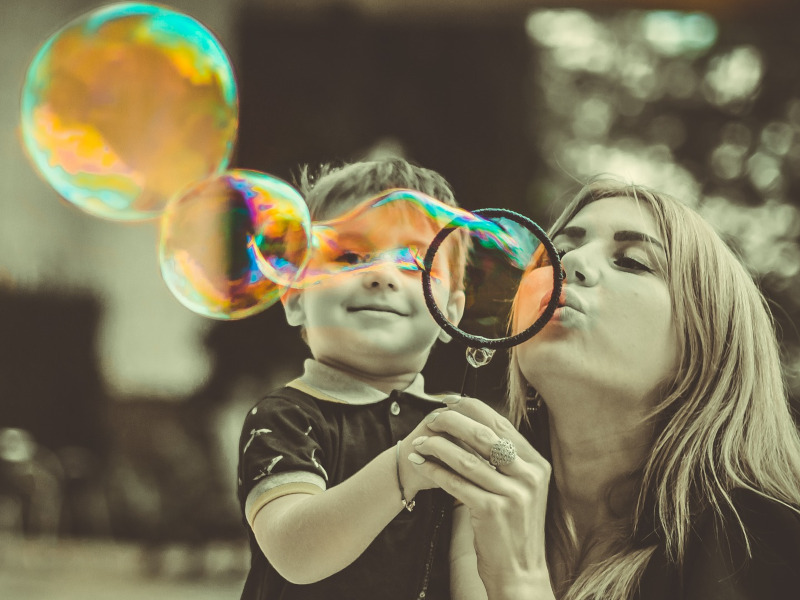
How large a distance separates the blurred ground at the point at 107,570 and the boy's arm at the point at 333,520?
533mm

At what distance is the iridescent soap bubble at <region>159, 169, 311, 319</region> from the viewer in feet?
3.01

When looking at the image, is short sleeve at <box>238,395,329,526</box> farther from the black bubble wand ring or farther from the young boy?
the black bubble wand ring

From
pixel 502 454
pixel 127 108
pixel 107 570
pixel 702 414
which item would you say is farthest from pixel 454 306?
pixel 107 570

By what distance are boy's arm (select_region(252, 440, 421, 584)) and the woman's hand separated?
0.04 m

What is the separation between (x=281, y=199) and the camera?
3.09 feet

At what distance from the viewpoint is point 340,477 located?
0.82 metres

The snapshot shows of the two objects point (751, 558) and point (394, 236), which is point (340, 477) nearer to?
point (394, 236)

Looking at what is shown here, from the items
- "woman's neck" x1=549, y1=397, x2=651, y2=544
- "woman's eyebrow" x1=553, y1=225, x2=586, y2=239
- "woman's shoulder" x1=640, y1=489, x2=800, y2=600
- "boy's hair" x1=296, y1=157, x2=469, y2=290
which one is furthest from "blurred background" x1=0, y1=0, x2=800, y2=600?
"woman's shoulder" x1=640, y1=489, x2=800, y2=600

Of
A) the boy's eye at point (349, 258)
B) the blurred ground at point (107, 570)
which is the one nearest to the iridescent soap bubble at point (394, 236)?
the boy's eye at point (349, 258)

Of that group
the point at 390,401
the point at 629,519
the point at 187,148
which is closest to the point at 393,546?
the point at 390,401

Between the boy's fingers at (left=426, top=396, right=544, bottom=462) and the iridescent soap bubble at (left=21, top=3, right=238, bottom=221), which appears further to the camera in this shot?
the iridescent soap bubble at (left=21, top=3, right=238, bottom=221)

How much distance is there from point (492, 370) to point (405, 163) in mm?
265

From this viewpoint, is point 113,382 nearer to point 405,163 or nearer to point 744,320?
point 405,163

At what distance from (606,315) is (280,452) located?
1.15 feet
